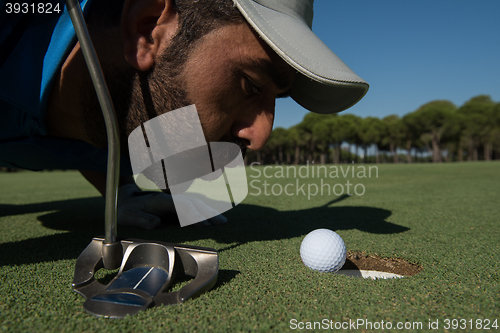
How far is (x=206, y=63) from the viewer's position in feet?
4.44

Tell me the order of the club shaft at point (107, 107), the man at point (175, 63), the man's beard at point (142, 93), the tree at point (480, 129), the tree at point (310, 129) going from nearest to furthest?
the club shaft at point (107, 107) → the man at point (175, 63) → the man's beard at point (142, 93) → the tree at point (480, 129) → the tree at point (310, 129)

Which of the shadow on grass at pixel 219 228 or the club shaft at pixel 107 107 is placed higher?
the club shaft at pixel 107 107

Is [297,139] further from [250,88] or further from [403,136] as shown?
[250,88]

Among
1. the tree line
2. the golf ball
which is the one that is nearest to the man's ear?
the golf ball

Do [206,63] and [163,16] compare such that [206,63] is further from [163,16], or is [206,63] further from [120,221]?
[120,221]

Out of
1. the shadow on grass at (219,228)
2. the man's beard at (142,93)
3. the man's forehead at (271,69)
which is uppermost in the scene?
the man's forehead at (271,69)

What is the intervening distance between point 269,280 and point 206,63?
1.01 metres

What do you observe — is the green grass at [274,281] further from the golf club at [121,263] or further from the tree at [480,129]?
the tree at [480,129]

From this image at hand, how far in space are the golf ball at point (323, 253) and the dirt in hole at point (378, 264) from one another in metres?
0.15

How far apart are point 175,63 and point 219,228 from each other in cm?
135

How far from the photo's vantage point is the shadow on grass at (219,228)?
5.58 feet

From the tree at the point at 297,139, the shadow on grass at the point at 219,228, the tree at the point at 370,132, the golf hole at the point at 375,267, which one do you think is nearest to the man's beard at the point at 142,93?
the shadow on grass at the point at 219,228

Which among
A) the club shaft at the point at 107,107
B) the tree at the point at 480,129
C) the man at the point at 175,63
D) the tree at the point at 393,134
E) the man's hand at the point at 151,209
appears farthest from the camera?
the tree at the point at 393,134

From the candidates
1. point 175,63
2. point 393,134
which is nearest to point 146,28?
point 175,63
